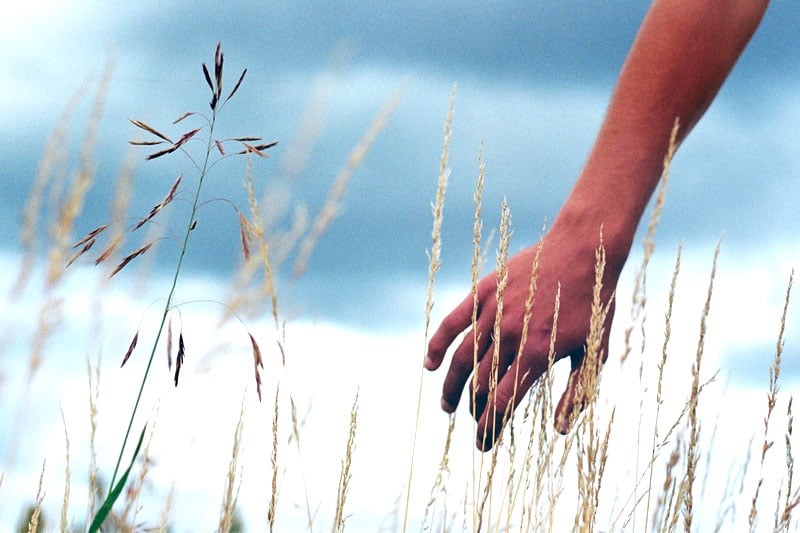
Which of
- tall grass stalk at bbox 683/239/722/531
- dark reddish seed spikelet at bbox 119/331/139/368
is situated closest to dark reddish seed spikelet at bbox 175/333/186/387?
dark reddish seed spikelet at bbox 119/331/139/368

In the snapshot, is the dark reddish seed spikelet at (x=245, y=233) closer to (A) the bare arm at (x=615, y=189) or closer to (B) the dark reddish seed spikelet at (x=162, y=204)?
(B) the dark reddish seed spikelet at (x=162, y=204)

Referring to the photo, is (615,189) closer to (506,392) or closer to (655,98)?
(655,98)

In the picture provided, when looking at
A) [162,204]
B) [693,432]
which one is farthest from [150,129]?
[693,432]

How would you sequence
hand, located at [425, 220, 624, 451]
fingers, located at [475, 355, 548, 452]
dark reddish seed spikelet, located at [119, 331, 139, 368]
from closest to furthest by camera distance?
dark reddish seed spikelet, located at [119, 331, 139, 368], fingers, located at [475, 355, 548, 452], hand, located at [425, 220, 624, 451]

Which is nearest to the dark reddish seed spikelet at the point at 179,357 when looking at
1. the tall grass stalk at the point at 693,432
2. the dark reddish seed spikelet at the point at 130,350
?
the dark reddish seed spikelet at the point at 130,350

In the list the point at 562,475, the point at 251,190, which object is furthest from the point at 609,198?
the point at 251,190

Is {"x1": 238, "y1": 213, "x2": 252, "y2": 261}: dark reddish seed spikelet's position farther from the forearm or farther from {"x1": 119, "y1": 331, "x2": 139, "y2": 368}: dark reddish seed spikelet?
the forearm

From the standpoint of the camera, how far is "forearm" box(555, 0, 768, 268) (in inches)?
83.6

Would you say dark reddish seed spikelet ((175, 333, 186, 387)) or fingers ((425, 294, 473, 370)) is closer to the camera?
dark reddish seed spikelet ((175, 333, 186, 387))

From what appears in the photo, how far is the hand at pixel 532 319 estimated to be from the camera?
205 centimetres

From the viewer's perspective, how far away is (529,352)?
81.4 inches

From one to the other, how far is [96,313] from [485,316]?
94 cm

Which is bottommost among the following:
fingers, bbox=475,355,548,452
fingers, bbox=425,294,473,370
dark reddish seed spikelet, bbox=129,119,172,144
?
fingers, bbox=475,355,548,452

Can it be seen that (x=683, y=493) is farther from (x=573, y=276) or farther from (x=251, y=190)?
(x=251, y=190)
